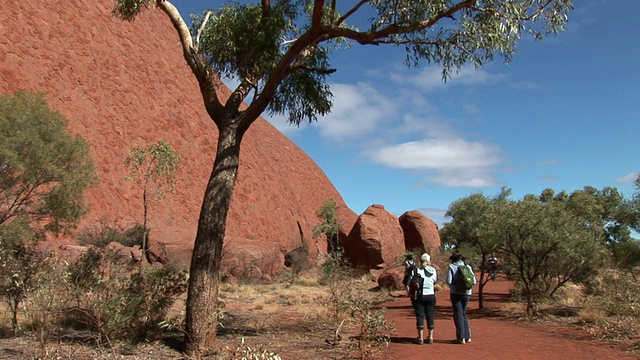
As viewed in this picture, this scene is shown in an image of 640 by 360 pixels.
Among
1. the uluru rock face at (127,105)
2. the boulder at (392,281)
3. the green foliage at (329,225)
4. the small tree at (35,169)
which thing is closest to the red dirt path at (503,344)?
the boulder at (392,281)

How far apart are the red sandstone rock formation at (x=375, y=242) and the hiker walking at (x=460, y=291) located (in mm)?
22639

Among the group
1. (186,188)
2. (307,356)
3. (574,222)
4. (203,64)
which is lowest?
(307,356)

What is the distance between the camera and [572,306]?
14570 mm

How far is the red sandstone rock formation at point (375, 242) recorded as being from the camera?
105ft

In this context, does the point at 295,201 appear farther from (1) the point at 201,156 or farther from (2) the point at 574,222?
(2) the point at 574,222

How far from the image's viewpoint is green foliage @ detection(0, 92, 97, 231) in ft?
57.6

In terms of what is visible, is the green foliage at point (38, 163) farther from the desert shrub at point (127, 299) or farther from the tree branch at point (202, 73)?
the tree branch at point (202, 73)

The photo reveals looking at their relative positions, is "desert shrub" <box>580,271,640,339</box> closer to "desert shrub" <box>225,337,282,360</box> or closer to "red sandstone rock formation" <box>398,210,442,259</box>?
"desert shrub" <box>225,337,282,360</box>

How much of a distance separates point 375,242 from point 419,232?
5020 mm

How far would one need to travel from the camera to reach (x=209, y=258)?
23.2 feet

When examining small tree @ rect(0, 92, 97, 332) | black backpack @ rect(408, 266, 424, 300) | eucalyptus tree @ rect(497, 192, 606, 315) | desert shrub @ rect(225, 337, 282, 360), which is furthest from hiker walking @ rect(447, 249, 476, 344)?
small tree @ rect(0, 92, 97, 332)

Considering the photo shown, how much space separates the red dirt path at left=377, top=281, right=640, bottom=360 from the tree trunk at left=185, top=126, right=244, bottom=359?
2540 mm

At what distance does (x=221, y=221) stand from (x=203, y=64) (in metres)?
2.72

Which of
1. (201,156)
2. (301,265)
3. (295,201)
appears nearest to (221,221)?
(301,265)
